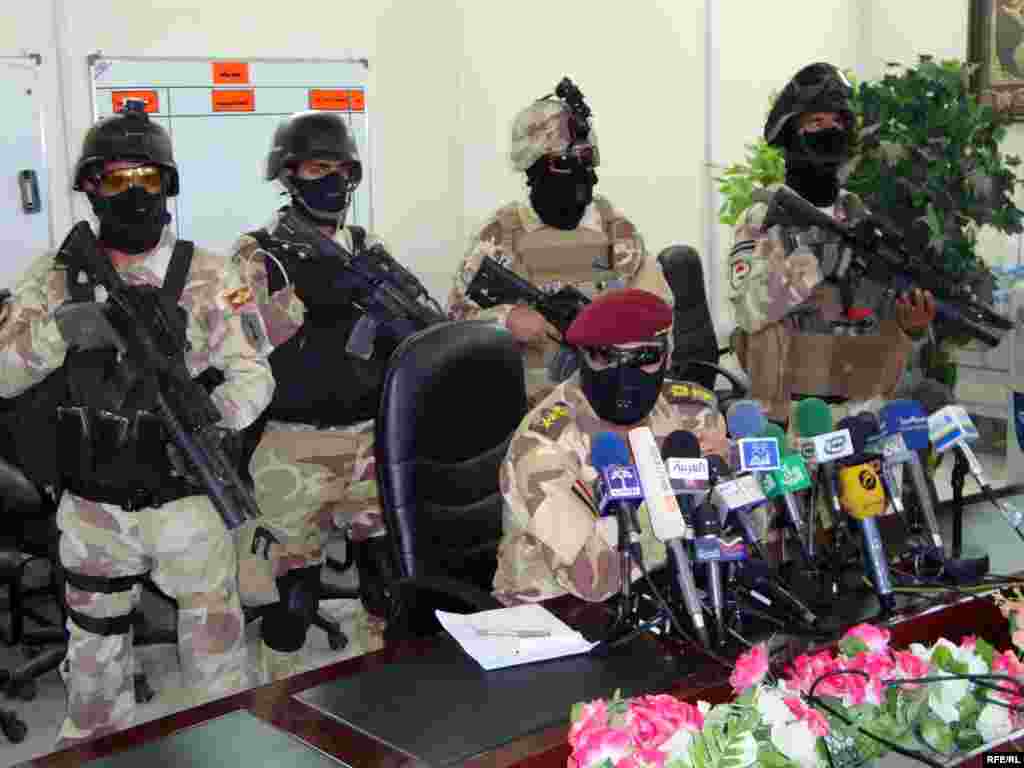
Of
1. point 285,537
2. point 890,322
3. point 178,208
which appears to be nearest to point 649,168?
point 178,208

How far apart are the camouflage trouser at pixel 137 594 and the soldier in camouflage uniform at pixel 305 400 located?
0.51 meters

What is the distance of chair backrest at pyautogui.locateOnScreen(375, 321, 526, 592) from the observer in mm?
2451

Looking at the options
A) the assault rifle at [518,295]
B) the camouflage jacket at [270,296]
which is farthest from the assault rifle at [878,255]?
the camouflage jacket at [270,296]

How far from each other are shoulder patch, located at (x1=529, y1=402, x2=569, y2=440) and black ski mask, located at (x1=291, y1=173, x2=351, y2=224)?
141cm

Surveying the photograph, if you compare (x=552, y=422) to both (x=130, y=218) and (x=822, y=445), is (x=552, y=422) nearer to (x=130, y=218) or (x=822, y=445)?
(x=822, y=445)

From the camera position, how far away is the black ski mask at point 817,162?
3.39 meters

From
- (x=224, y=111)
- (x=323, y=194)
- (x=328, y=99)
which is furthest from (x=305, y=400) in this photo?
(x=328, y=99)

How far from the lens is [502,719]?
1703 mm

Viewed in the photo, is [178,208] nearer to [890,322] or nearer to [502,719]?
[890,322]

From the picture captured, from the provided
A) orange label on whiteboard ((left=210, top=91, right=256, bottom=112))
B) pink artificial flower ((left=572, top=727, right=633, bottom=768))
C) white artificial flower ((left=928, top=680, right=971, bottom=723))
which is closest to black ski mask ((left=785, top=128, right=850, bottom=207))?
white artificial flower ((left=928, top=680, right=971, bottom=723))

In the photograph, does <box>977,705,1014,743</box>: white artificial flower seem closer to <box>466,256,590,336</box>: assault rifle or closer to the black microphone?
<box>466,256,590,336</box>: assault rifle

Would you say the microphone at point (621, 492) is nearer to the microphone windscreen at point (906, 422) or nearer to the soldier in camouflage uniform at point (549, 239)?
the microphone windscreen at point (906, 422)

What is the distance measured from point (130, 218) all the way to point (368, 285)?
0.82m

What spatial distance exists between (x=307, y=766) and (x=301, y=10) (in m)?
3.86
